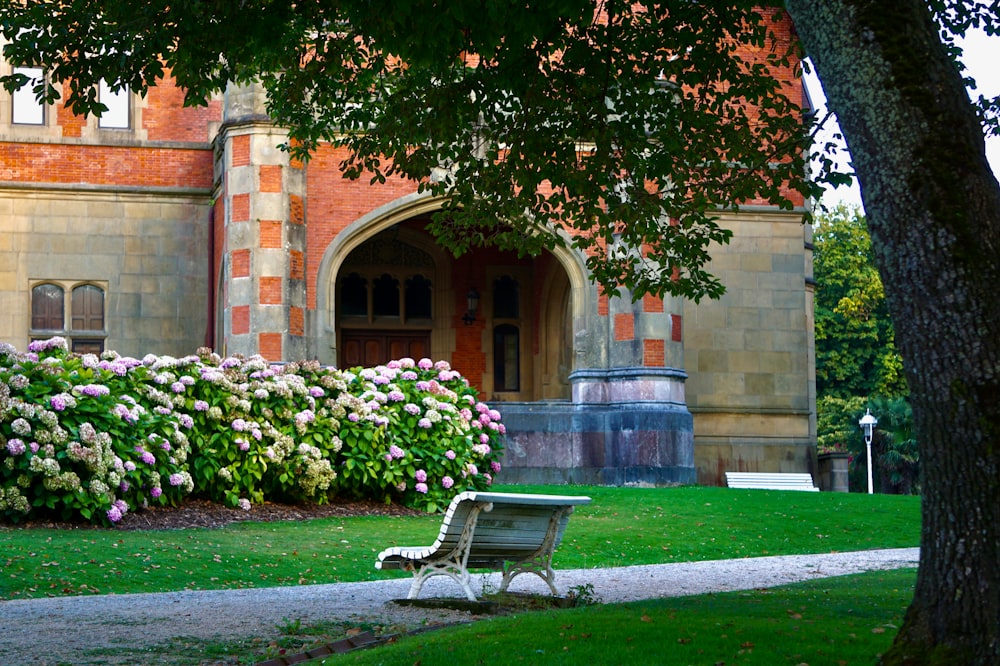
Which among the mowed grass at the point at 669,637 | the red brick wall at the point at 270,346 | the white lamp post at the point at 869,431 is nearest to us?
the mowed grass at the point at 669,637

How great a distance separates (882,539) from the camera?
18.0 m

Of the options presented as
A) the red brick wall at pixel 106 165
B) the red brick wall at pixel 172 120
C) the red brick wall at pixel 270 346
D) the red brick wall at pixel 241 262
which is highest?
the red brick wall at pixel 172 120

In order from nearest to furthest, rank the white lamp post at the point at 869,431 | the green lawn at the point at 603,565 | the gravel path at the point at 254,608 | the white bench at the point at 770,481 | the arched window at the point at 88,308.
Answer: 1. the green lawn at the point at 603,565
2. the gravel path at the point at 254,608
3. the arched window at the point at 88,308
4. the white bench at the point at 770,481
5. the white lamp post at the point at 869,431

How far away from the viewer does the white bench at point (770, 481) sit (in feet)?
92.5

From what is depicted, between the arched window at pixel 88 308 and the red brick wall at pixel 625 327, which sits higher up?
the arched window at pixel 88 308

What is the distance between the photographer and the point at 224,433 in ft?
57.9

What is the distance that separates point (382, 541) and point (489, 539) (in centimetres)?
486

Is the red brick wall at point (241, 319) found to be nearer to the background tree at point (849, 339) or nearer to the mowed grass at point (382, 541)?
the mowed grass at point (382, 541)

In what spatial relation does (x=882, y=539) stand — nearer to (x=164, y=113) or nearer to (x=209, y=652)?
(x=209, y=652)

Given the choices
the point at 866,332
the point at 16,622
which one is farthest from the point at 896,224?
the point at 866,332

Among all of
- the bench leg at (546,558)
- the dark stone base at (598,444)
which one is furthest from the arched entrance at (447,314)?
the bench leg at (546,558)

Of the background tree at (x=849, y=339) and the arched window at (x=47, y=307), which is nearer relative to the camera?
the arched window at (x=47, y=307)

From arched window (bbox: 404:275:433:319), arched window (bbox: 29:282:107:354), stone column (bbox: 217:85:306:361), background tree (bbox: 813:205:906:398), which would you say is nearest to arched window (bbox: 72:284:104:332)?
arched window (bbox: 29:282:107:354)

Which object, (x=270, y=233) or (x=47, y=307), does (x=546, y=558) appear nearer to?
(x=270, y=233)
